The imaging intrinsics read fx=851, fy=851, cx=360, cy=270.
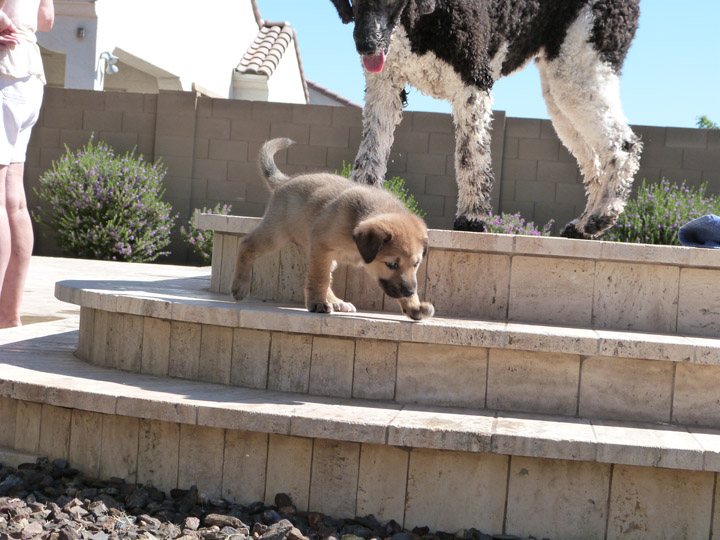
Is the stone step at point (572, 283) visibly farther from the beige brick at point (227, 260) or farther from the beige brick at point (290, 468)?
the beige brick at point (290, 468)

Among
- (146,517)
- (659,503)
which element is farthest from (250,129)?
(659,503)

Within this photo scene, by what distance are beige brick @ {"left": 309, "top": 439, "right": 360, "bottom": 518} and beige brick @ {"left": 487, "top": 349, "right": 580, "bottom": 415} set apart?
73cm

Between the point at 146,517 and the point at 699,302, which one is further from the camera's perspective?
the point at 699,302

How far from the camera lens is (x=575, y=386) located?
12.0ft

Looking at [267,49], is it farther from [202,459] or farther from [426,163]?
[202,459]

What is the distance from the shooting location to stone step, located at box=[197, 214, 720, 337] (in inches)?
165

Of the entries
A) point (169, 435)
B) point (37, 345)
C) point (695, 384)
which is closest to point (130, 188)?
point (37, 345)

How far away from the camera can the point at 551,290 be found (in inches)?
169

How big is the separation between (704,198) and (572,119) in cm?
608

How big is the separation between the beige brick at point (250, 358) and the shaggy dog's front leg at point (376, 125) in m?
1.31

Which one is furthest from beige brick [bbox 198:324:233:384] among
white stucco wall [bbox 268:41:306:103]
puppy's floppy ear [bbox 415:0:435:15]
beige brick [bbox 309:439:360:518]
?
white stucco wall [bbox 268:41:306:103]

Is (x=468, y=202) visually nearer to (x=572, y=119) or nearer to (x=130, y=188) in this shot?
(x=572, y=119)

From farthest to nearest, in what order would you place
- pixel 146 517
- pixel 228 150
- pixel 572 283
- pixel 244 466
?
pixel 228 150, pixel 572 283, pixel 244 466, pixel 146 517

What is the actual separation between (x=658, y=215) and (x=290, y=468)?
7044 mm
